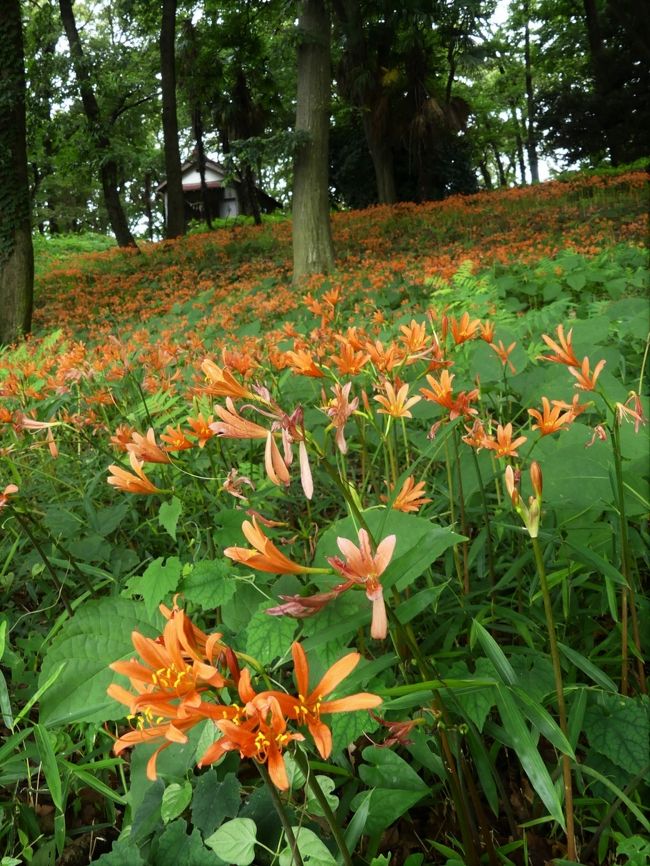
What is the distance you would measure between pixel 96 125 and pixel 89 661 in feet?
Answer: 34.9

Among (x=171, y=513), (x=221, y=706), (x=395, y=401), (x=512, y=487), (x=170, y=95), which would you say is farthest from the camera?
(x=170, y=95)

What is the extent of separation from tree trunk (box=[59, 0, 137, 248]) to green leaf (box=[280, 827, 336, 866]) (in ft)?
34.2

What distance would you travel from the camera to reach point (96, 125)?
9484 millimetres

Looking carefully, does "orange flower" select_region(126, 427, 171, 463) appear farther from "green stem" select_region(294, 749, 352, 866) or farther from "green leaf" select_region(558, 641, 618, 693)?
"green leaf" select_region(558, 641, 618, 693)

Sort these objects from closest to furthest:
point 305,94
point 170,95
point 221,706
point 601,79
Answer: point 221,706, point 305,94, point 601,79, point 170,95

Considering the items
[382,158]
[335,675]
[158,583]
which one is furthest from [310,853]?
[382,158]

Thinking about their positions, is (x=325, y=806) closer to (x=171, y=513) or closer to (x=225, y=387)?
(x=225, y=387)

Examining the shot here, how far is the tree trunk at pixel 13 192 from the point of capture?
6.98 meters

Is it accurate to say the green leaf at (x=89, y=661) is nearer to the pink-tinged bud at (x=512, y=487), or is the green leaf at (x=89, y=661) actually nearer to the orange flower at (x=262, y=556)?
the orange flower at (x=262, y=556)

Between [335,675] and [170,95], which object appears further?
[170,95]

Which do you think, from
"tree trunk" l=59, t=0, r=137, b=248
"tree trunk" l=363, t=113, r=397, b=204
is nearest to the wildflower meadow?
"tree trunk" l=59, t=0, r=137, b=248

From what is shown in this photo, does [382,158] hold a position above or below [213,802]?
above

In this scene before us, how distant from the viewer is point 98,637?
2.66 feet

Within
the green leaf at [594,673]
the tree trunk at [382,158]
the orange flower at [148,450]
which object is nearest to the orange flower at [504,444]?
the green leaf at [594,673]
